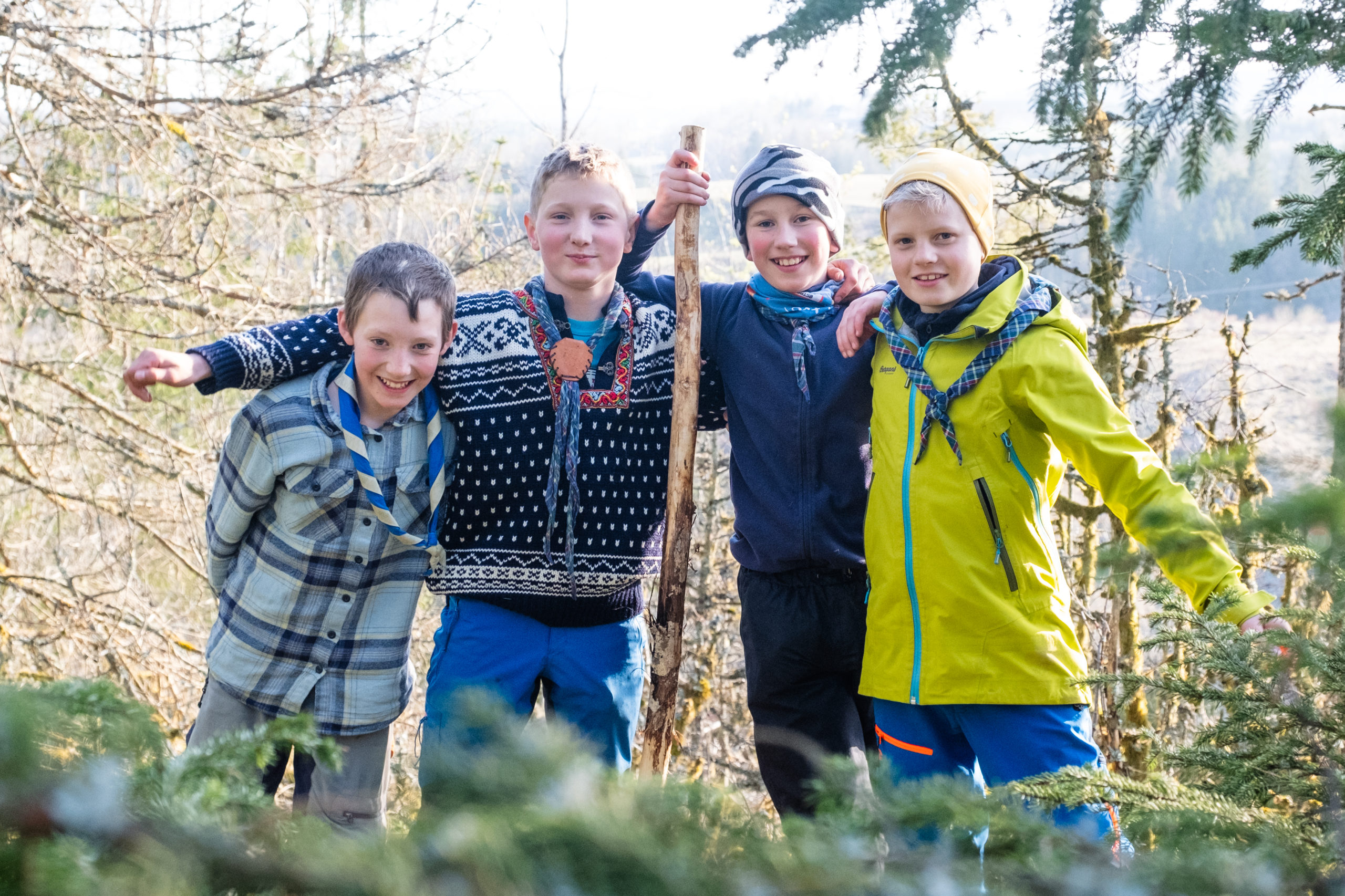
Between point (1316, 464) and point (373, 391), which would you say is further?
point (373, 391)

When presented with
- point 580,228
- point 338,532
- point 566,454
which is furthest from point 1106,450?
point 338,532

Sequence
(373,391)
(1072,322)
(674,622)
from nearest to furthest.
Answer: (1072,322)
(373,391)
(674,622)

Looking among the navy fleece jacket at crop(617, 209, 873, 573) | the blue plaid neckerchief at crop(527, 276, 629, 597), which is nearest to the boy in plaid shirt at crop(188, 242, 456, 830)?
the blue plaid neckerchief at crop(527, 276, 629, 597)

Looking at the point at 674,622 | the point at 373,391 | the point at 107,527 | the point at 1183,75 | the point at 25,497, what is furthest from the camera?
the point at 107,527

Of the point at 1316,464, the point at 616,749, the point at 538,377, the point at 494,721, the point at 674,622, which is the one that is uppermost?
the point at 538,377

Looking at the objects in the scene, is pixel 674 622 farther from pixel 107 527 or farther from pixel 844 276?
pixel 107 527

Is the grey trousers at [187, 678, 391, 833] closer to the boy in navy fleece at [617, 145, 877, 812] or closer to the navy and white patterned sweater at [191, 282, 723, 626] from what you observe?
the navy and white patterned sweater at [191, 282, 723, 626]

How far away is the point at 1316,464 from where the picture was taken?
3.04ft

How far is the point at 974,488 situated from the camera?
2.10 m

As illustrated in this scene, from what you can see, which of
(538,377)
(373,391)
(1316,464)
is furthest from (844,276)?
(1316,464)

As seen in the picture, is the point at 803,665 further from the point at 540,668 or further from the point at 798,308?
the point at 798,308

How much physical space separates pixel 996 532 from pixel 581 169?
1428 mm

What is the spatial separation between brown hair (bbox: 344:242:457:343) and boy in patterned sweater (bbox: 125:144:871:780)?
0.12m

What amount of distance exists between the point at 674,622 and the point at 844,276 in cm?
112
